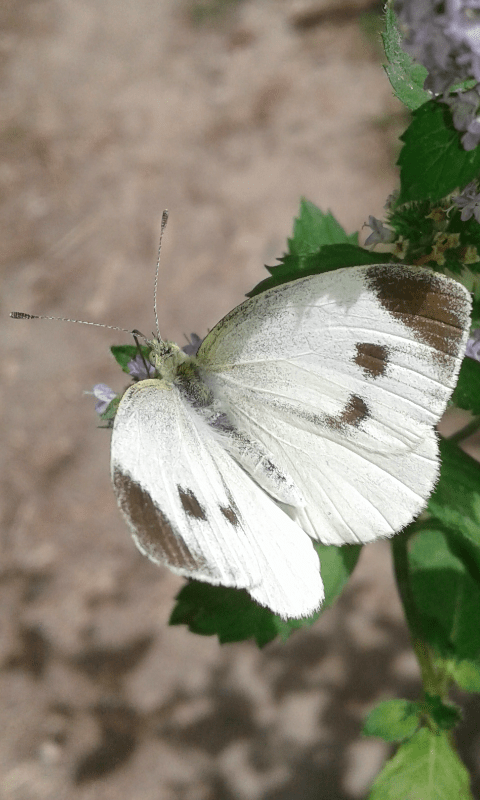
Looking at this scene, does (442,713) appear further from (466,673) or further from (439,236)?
(439,236)

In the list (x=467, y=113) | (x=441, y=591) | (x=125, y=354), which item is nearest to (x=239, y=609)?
(x=125, y=354)

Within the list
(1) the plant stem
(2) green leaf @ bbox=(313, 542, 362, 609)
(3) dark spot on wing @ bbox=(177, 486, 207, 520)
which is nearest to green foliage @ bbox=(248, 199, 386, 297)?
(3) dark spot on wing @ bbox=(177, 486, 207, 520)

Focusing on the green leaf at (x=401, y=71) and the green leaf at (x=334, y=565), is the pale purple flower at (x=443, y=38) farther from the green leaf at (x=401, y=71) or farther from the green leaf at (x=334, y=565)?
the green leaf at (x=334, y=565)

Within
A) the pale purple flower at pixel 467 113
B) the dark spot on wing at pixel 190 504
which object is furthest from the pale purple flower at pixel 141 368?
the pale purple flower at pixel 467 113

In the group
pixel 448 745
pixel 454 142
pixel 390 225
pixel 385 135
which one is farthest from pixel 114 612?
pixel 385 135

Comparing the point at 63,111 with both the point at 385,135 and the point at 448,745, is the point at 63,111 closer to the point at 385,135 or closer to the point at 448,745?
the point at 385,135

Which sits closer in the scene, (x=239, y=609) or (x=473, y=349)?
(x=473, y=349)
